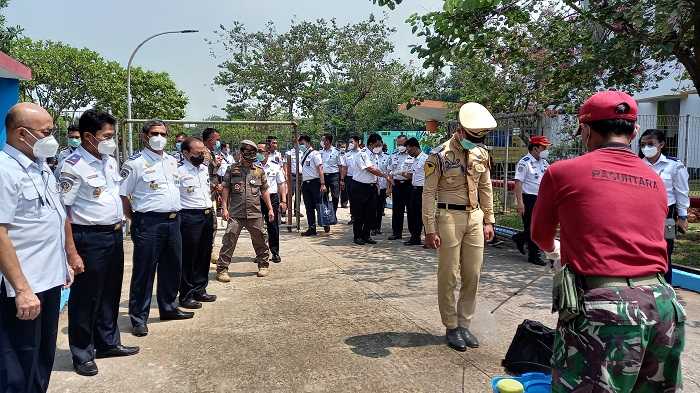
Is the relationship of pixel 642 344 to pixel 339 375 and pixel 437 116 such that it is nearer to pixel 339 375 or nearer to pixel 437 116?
pixel 339 375

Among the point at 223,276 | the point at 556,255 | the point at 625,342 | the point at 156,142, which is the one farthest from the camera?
the point at 223,276

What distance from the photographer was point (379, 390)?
350cm

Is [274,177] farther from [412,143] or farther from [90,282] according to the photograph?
[90,282]

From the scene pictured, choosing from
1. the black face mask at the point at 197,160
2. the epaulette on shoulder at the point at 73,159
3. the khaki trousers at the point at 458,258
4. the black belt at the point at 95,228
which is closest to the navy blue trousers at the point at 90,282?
the black belt at the point at 95,228

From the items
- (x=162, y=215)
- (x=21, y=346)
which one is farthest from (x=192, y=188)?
(x=21, y=346)

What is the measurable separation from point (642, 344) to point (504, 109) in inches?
385

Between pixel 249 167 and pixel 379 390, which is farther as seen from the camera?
pixel 249 167

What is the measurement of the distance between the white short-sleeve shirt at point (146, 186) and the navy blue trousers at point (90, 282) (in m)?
0.62

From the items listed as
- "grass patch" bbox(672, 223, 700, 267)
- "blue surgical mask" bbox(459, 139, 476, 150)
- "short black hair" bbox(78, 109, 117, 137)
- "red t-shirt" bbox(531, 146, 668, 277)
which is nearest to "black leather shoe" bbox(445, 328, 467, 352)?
"blue surgical mask" bbox(459, 139, 476, 150)

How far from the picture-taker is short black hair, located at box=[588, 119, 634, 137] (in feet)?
7.06

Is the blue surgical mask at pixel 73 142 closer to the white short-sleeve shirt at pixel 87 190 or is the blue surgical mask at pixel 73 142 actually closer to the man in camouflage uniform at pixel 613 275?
the white short-sleeve shirt at pixel 87 190

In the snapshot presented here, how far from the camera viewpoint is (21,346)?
2637mm

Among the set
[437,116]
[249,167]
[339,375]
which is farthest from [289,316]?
[437,116]

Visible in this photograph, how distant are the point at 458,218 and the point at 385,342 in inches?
45.5
